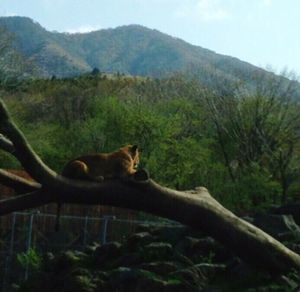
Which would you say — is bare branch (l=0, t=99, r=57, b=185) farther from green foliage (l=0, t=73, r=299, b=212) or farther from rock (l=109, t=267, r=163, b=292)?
green foliage (l=0, t=73, r=299, b=212)

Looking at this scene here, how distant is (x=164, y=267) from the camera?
1420 centimetres

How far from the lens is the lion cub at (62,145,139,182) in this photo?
38.2ft

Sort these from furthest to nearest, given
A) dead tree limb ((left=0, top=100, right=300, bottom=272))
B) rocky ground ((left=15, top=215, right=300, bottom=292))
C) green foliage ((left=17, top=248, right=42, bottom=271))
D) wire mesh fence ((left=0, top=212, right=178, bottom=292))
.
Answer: wire mesh fence ((left=0, top=212, right=178, bottom=292)), green foliage ((left=17, top=248, right=42, bottom=271)), rocky ground ((left=15, top=215, right=300, bottom=292)), dead tree limb ((left=0, top=100, right=300, bottom=272))

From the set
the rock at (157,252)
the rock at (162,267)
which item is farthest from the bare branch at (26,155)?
the rock at (157,252)

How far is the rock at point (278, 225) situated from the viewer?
15.0 meters

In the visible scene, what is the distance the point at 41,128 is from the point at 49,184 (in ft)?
118

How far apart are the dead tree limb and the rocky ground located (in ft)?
1.57

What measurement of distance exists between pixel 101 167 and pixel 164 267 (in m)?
3.08

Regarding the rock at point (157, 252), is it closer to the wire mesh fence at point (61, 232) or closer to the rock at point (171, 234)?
the rock at point (171, 234)

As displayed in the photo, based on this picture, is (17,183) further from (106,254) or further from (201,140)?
(201,140)

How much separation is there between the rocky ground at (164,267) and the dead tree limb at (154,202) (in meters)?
0.48

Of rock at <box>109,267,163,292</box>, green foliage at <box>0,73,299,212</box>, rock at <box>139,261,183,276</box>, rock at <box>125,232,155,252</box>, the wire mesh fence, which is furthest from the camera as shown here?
green foliage at <box>0,73,299,212</box>

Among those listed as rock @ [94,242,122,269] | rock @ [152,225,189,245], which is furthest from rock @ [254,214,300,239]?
rock @ [94,242,122,269]

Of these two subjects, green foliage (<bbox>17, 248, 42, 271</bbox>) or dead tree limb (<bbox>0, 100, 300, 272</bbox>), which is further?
green foliage (<bbox>17, 248, 42, 271</bbox>)
